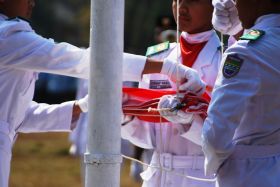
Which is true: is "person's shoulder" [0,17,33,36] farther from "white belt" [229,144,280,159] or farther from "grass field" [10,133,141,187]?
"grass field" [10,133,141,187]

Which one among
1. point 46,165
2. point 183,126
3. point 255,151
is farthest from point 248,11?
point 46,165

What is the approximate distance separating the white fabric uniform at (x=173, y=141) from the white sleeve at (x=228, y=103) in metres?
1.18

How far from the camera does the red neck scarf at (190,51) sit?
5645 millimetres

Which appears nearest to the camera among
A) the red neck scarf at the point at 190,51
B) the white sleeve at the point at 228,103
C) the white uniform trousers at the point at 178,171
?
the white sleeve at the point at 228,103

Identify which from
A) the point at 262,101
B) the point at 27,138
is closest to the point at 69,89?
the point at 27,138

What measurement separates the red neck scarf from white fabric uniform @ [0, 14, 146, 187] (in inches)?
22.1

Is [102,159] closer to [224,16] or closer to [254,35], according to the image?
[254,35]

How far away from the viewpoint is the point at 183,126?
214 inches

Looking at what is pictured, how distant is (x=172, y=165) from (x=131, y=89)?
19.8 inches

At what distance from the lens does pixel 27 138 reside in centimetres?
2512

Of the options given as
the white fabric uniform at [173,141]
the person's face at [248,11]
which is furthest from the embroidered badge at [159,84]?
the person's face at [248,11]

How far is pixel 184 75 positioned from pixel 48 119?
0.93 m

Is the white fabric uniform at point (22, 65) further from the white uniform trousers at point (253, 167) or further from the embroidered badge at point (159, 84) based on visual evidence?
the white uniform trousers at point (253, 167)

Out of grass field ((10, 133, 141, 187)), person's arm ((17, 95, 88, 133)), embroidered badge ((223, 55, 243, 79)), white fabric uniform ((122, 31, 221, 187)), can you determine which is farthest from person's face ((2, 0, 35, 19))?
grass field ((10, 133, 141, 187))
